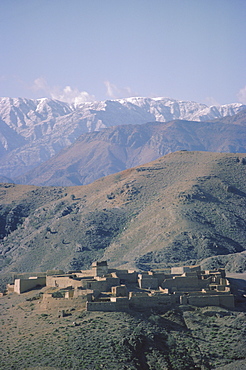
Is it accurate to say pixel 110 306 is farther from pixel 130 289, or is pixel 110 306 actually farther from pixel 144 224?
pixel 144 224

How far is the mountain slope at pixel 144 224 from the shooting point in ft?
454

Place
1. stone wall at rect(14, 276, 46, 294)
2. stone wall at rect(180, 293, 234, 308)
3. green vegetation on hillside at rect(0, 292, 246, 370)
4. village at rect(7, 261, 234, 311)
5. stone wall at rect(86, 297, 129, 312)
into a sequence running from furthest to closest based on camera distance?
stone wall at rect(14, 276, 46, 294), stone wall at rect(180, 293, 234, 308), village at rect(7, 261, 234, 311), stone wall at rect(86, 297, 129, 312), green vegetation on hillside at rect(0, 292, 246, 370)

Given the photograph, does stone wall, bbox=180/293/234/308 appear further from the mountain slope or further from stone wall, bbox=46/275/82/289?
the mountain slope

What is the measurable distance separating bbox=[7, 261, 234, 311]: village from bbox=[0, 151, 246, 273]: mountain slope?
32.3 m

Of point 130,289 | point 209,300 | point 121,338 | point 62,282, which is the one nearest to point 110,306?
point 121,338

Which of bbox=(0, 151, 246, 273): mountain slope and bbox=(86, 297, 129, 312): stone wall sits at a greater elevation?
bbox=(0, 151, 246, 273): mountain slope

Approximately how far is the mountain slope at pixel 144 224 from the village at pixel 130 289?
32.3 m

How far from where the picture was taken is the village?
77.9m

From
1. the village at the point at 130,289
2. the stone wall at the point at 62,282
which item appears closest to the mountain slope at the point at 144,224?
the village at the point at 130,289

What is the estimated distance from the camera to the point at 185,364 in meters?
68.4

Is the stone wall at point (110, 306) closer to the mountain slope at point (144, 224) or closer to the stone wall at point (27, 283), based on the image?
the stone wall at point (27, 283)

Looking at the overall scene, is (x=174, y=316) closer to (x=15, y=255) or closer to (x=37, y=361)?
(x=37, y=361)

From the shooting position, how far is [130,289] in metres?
84.2

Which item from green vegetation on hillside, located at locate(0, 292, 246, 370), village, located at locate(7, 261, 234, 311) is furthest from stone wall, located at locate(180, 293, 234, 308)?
green vegetation on hillside, located at locate(0, 292, 246, 370)
